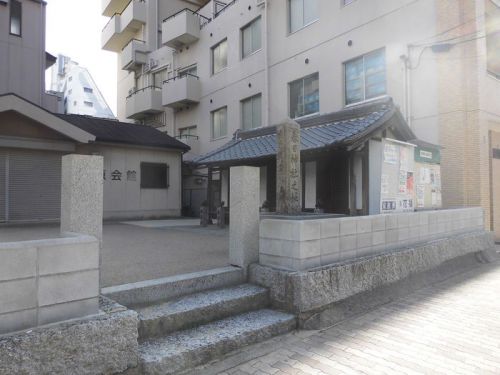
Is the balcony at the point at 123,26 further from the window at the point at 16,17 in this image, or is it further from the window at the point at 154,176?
the window at the point at 154,176

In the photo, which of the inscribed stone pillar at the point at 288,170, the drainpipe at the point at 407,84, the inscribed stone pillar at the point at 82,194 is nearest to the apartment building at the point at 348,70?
the drainpipe at the point at 407,84

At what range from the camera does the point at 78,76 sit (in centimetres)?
3409

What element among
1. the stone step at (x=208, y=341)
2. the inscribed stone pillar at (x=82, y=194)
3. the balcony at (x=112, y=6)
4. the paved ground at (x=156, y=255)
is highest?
the balcony at (x=112, y=6)

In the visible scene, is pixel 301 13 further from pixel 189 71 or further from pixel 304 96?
pixel 189 71

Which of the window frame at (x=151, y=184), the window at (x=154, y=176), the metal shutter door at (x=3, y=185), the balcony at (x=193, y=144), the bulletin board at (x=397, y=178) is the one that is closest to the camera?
the bulletin board at (x=397, y=178)

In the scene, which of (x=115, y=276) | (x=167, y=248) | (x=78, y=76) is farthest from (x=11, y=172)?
(x=78, y=76)

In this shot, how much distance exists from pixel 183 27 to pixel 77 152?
33.8 feet

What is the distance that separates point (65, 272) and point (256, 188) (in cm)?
269

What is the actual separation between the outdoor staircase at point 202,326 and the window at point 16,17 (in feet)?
54.6

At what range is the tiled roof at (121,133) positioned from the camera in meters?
14.7

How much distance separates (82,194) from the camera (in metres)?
3.38

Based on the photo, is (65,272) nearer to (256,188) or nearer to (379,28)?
(256,188)

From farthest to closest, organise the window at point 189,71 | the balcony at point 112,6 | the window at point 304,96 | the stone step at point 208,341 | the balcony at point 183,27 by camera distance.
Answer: the balcony at point 112,6 < the window at point 189,71 < the balcony at point 183,27 < the window at point 304,96 < the stone step at point 208,341

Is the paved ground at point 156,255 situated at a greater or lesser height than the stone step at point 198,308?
greater
